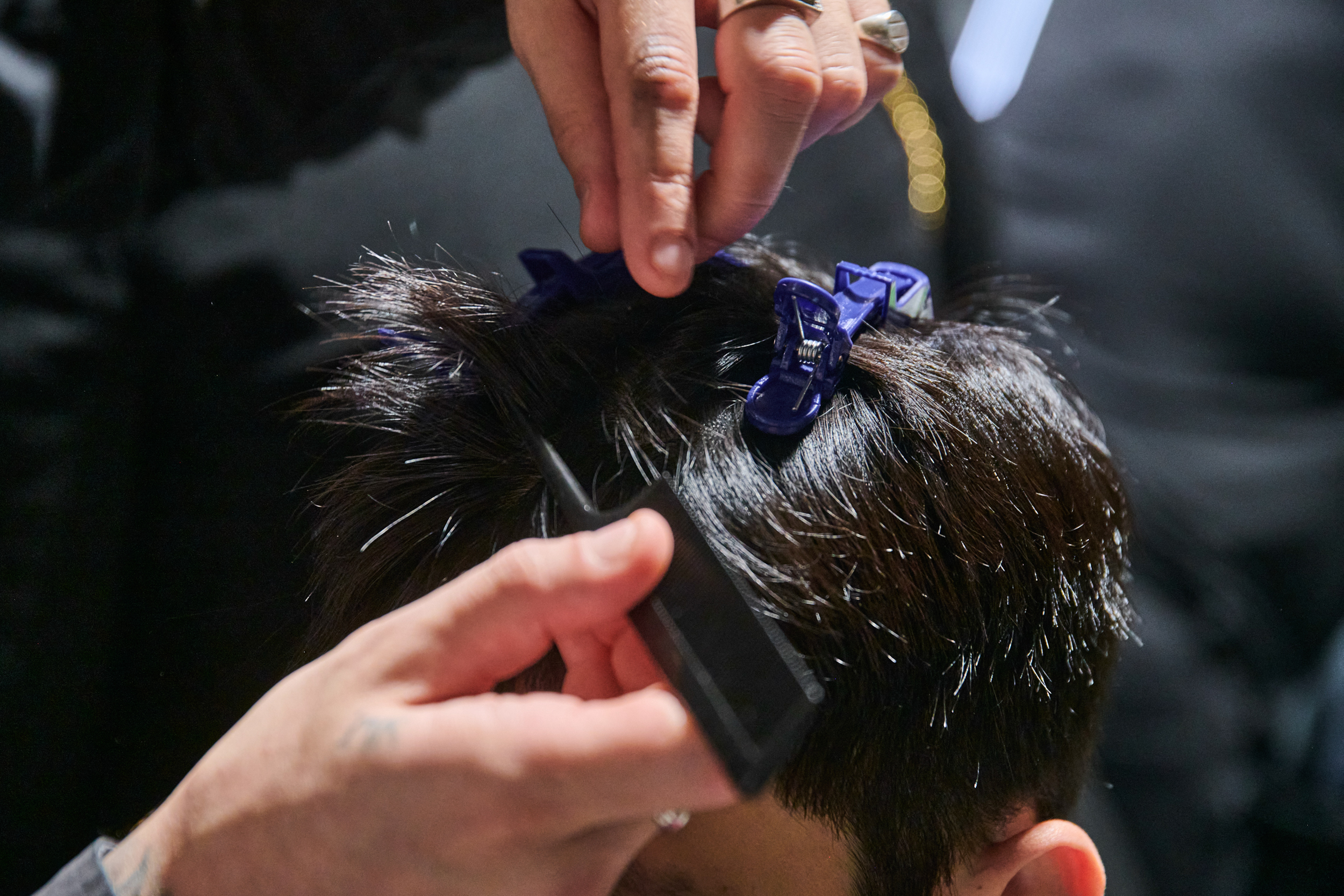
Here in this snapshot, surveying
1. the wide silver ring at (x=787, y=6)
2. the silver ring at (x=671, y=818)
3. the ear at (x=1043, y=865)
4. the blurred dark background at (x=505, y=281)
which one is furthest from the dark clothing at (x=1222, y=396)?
the silver ring at (x=671, y=818)

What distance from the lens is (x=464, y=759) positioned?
0.41 metres

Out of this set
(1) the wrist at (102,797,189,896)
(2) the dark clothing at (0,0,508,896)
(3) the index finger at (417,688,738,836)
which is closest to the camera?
(3) the index finger at (417,688,738,836)

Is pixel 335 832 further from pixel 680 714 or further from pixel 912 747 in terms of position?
pixel 912 747

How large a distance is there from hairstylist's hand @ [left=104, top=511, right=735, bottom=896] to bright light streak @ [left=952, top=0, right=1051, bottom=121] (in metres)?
1.28

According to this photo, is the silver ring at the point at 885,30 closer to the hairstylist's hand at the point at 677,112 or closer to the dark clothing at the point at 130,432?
the hairstylist's hand at the point at 677,112

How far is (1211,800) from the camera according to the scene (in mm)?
1255

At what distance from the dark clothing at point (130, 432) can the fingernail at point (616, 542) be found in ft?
1.73

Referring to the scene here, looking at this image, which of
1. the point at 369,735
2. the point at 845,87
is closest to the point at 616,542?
the point at 369,735

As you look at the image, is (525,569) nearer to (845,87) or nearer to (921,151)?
(845,87)

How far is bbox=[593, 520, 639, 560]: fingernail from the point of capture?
1.44 feet

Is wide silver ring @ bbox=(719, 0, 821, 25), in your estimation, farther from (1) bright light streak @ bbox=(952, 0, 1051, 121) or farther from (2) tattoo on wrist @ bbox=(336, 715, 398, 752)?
(1) bright light streak @ bbox=(952, 0, 1051, 121)

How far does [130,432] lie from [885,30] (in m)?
0.89

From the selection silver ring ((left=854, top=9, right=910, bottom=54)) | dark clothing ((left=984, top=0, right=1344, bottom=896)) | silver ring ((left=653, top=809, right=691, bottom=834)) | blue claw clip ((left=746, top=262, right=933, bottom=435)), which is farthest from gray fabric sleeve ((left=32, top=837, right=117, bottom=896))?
dark clothing ((left=984, top=0, right=1344, bottom=896))

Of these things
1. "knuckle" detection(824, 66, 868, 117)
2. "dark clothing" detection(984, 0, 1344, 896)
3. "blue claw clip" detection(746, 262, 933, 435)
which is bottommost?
"dark clothing" detection(984, 0, 1344, 896)
